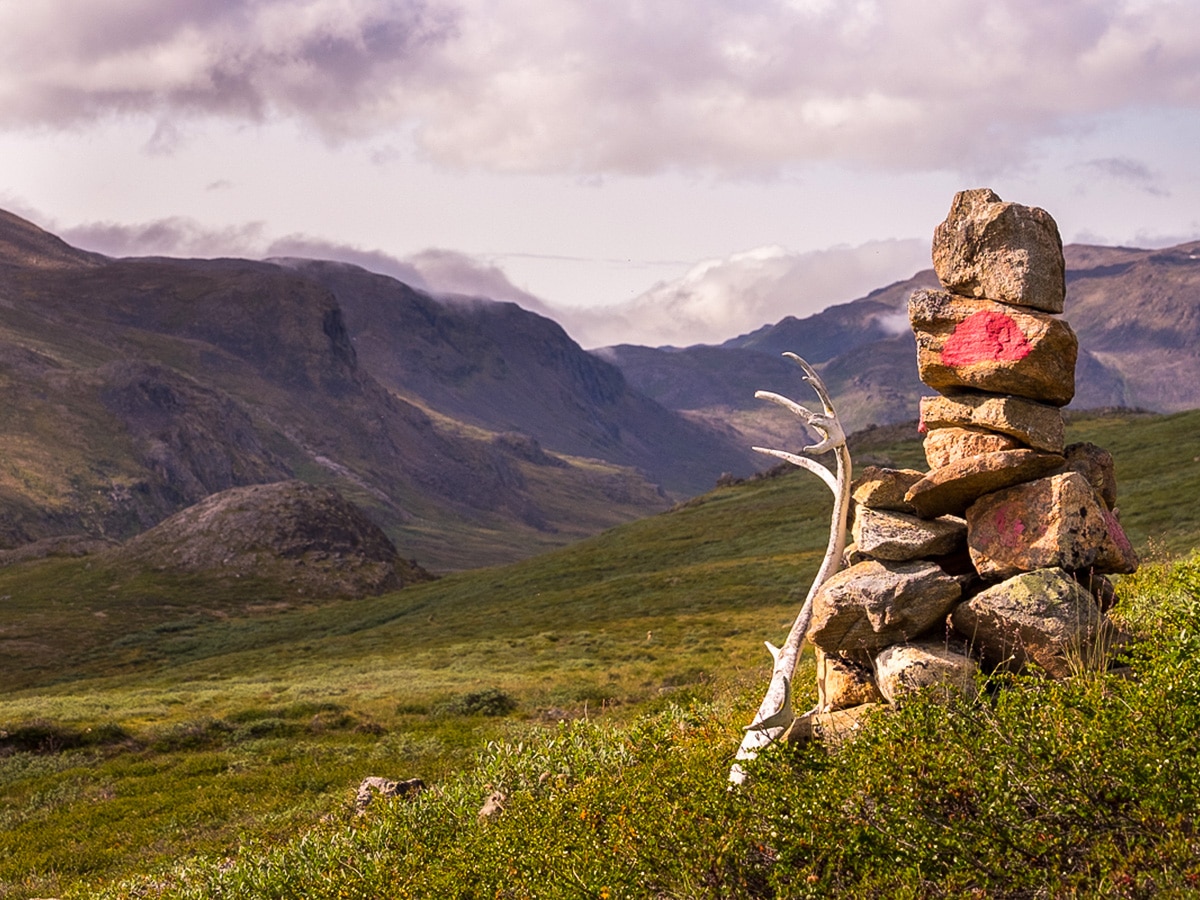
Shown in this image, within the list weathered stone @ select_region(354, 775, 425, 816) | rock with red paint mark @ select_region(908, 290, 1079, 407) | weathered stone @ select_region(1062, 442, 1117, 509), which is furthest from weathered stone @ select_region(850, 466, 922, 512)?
weathered stone @ select_region(354, 775, 425, 816)

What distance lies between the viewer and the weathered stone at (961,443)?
16203 millimetres

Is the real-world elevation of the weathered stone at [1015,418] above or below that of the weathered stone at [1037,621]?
above

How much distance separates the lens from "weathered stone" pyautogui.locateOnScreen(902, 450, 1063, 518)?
50.6 feet

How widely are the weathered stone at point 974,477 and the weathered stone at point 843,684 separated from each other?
3.14 metres

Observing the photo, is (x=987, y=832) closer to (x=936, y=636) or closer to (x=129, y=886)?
(x=936, y=636)

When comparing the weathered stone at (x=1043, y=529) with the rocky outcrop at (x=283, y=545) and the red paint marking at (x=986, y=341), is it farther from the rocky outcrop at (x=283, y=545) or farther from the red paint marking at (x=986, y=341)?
the rocky outcrop at (x=283, y=545)

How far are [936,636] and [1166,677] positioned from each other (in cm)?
390

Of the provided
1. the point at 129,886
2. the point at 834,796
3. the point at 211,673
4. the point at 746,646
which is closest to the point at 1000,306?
the point at 834,796

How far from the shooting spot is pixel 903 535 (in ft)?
51.9

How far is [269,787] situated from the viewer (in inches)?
1121

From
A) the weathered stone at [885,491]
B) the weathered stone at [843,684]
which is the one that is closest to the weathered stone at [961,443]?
the weathered stone at [885,491]

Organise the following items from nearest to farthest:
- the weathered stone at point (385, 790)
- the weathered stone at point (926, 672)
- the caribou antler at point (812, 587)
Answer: the caribou antler at point (812, 587), the weathered stone at point (926, 672), the weathered stone at point (385, 790)

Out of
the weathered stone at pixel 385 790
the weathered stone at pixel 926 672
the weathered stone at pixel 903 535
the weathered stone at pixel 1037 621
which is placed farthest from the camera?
the weathered stone at pixel 385 790

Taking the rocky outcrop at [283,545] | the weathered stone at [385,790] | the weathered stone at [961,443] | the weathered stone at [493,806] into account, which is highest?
the weathered stone at [961,443]
